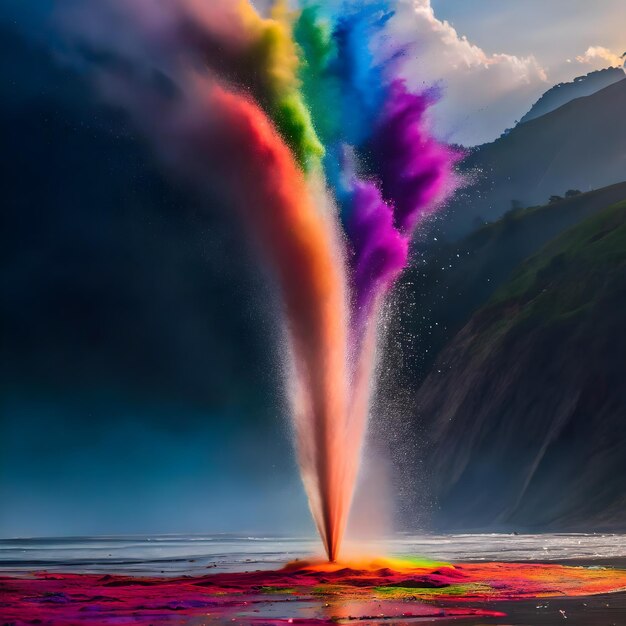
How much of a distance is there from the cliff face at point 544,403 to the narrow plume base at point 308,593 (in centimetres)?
6253

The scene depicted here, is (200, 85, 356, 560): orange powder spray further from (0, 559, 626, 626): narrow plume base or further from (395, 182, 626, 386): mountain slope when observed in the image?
(395, 182, 626, 386): mountain slope

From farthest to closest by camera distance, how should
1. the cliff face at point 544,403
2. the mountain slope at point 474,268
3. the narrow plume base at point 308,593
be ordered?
the mountain slope at point 474,268 < the cliff face at point 544,403 < the narrow plume base at point 308,593

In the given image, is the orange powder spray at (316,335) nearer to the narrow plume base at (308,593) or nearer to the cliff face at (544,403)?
the narrow plume base at (308,593)

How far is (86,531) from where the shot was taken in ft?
592

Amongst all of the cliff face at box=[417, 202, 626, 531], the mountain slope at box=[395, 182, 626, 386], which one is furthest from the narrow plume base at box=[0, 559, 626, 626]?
the mountain slope at box=[395, 182, 626, 386]

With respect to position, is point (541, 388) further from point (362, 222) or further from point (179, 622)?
point (179, 622)

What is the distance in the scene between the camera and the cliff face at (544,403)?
107 m

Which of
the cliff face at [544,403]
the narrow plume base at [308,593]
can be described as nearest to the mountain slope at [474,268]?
the cliff face at [544,403]

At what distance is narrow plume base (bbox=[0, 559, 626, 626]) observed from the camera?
80.5 feet

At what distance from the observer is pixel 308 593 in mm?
30266

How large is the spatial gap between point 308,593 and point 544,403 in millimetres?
92541

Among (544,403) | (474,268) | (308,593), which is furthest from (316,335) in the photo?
(474,268)

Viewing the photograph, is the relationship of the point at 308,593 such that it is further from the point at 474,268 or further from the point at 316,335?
the point at 474,268

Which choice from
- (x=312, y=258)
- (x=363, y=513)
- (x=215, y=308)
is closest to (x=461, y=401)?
(x=363, y=513)
